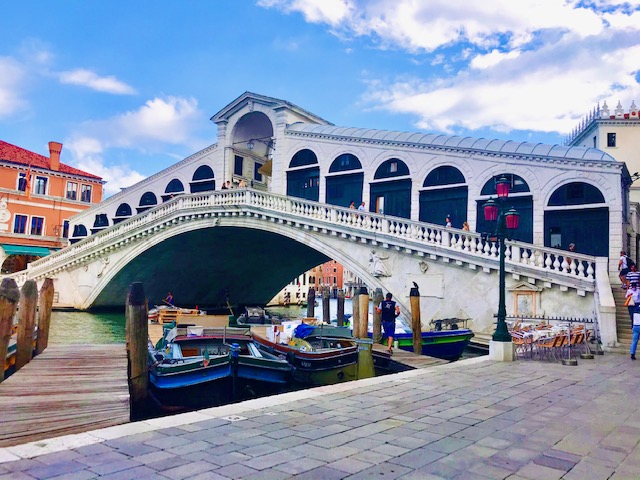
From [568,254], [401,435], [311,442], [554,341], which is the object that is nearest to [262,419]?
[311,442]

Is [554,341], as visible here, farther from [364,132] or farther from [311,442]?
[364,132]

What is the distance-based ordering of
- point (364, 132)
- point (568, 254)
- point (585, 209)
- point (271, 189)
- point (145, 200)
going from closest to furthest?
point (568, 254), point (585, 209), point (364, 132), point (271, 189), point (145, 200)

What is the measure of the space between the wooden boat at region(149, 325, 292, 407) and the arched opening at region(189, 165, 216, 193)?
18094mm

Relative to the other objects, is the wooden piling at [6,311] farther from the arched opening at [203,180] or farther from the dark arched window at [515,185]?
the arched opening at [203,180]

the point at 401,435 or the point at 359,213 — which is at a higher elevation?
the point at 359,213

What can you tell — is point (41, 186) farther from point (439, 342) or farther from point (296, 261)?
point (439, 342)

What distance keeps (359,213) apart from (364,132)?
5.39m

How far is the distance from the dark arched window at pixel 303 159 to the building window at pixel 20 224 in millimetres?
20088

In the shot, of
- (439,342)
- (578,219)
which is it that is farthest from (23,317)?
(578,219)

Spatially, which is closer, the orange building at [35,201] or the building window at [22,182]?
the orange building at [35,201]

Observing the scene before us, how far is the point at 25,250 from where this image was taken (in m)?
34.2

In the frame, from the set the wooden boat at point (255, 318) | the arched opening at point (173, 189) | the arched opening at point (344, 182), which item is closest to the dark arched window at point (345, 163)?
the arched opening at point (344, 182)

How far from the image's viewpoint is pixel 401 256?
17.3m

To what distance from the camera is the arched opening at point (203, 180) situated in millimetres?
28672
